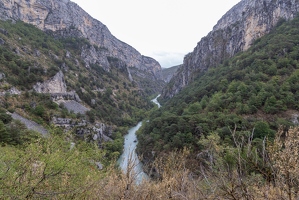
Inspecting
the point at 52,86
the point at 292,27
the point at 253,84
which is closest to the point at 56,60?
the point at 52,86

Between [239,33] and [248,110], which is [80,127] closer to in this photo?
[248,110]

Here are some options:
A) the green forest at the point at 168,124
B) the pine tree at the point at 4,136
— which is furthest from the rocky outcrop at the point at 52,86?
the pine tree at the point at 4,136

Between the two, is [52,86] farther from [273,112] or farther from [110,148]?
[273,112]

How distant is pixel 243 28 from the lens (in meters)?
67.6

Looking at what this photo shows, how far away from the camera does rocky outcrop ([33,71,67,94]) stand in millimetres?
44150

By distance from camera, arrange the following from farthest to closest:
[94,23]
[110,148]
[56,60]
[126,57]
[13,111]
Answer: [126,57]
[94,23]
[56,60]
[110,148]
[13,111]

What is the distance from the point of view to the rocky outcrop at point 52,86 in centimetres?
4415

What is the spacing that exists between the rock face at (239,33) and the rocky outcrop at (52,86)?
5765cm

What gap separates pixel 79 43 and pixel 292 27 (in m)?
83.5

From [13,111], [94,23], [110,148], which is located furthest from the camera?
[94,23]

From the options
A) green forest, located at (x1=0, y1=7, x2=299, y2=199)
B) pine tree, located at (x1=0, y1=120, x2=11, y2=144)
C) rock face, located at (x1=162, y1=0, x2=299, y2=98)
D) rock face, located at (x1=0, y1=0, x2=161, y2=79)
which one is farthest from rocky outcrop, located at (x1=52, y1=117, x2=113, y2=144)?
rock face, located at (x1=162, y1=0, x2=299, y2=98)

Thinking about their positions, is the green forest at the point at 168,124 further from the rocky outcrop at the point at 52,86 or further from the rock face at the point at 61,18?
the rock face at the point at 61,18

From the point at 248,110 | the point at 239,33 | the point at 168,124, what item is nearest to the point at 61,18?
the point at 239,33

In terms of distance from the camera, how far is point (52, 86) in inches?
1874
